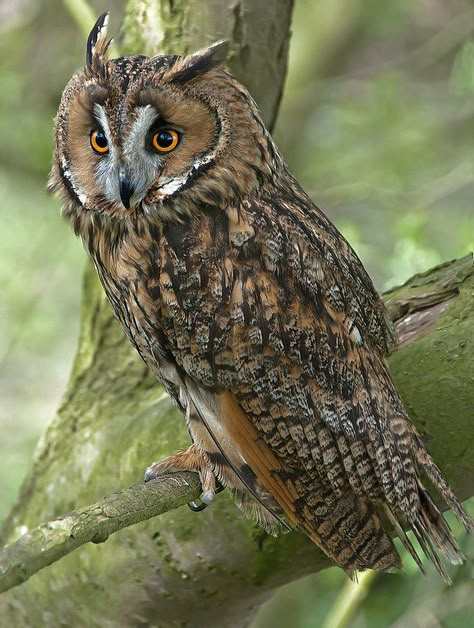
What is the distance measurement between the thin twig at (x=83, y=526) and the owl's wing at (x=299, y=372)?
0.29m

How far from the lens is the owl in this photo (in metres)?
2.17

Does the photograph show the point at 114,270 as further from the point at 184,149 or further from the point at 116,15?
the point at 116,15

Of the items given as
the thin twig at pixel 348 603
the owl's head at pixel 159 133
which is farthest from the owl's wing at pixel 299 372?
the thin twig at pixel 348 603

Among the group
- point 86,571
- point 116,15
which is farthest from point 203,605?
point 116,15

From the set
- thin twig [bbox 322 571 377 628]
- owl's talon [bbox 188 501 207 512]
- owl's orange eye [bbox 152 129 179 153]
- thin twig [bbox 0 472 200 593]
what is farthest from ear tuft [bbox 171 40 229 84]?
thin twig [bbox 322 571 377 628]

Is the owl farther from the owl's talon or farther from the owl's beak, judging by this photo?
the owl's talon

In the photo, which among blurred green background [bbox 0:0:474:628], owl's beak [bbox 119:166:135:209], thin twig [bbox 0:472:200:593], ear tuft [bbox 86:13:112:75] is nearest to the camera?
thin twig [bbox 0:472:200:593]

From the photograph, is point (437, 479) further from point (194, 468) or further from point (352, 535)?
point (194, 468)

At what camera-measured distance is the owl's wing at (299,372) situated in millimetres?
2178

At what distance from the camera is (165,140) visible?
7.20 feet

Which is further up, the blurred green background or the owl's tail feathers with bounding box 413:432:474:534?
the blurred green background

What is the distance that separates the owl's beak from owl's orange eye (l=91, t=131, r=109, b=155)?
12cm

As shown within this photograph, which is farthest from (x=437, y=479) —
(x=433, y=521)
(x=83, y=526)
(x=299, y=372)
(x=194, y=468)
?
(x=83, y=526)

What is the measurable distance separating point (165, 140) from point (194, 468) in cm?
82
